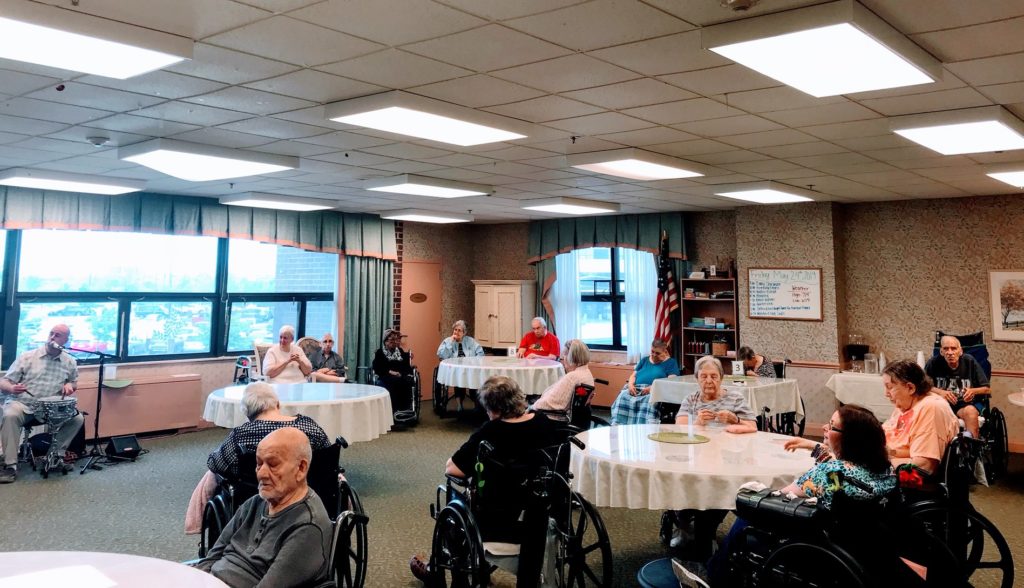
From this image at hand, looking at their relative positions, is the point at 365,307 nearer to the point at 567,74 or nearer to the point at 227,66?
the point at 227,66

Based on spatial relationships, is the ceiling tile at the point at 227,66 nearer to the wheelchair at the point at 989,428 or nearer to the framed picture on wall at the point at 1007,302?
the wheelchair at the point at 989,428

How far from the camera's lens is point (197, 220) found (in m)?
7.39

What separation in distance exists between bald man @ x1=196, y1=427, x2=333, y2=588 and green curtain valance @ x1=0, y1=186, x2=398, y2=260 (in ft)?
18.3

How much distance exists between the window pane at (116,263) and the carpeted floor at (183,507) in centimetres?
190

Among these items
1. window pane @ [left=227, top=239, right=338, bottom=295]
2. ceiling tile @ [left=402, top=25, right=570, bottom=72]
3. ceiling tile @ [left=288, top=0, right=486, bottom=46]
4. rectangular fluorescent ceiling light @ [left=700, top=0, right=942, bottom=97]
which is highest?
ceiling tile @ [left=402, top=25, right=570, bottom=72]

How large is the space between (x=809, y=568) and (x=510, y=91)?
2446mm

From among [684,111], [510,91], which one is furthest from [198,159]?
[684,111]

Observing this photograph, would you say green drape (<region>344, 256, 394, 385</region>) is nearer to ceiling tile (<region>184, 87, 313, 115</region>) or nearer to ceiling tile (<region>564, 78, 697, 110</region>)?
ceiling tile (<region>184, 87, 313, 115</region>)

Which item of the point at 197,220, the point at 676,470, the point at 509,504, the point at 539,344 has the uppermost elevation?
the point at 197,220

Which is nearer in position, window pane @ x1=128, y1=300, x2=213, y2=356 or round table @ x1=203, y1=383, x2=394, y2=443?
round table @ x1=203, y1=383, x2=394, y2=443

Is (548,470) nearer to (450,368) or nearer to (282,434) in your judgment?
(282,434)

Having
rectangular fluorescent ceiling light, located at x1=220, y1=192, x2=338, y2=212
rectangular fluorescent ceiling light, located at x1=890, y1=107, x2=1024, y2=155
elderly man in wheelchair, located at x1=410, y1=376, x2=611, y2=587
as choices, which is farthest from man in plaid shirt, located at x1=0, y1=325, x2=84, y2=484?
rectangular fluorescent ceiling light, located at x1=890, y1=107, x2=1024, y2=155

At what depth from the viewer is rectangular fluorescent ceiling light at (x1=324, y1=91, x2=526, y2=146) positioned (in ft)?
11.2

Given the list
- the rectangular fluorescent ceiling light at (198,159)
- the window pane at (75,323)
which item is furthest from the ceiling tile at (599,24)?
the window pane at (75,323)
